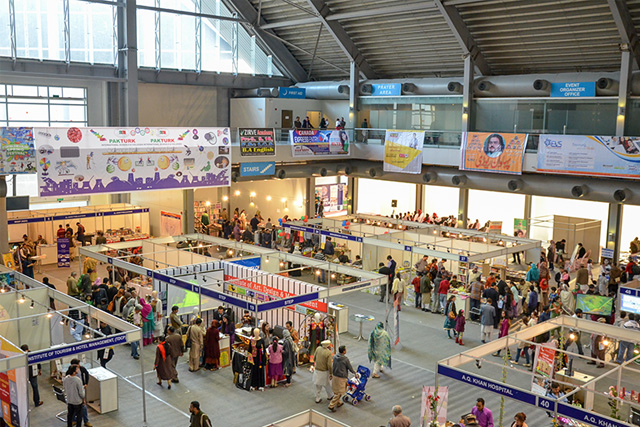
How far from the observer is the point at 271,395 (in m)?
12.0

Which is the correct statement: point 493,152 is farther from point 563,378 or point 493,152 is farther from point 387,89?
point 563,378

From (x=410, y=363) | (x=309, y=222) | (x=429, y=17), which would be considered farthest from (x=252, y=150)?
(x=410, y=363)

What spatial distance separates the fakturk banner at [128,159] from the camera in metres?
16.7

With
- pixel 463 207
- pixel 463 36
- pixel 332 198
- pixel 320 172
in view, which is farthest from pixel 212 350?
pixel 332 198

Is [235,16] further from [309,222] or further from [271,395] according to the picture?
[271,395]

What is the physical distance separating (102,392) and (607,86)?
673 inches

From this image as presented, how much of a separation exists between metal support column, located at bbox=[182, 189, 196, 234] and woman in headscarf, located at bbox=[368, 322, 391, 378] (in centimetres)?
1360

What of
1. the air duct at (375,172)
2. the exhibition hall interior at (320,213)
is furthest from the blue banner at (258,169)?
the air duct at (375,172)

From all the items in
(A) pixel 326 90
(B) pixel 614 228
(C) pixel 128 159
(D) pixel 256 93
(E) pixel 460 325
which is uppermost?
(A) pixel 326 90

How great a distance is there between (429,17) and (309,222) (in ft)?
27.1

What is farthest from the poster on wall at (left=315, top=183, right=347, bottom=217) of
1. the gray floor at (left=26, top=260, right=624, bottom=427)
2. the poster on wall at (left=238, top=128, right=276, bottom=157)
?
the gray floor at (left=26, top=260, right=624, bottom=427)

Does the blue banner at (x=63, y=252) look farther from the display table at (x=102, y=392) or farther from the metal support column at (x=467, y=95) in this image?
the metal support column at (x=467, y=95)

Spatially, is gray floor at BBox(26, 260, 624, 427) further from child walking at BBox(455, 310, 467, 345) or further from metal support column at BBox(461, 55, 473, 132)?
metal support column at BBox(461, 55, 473, 132)

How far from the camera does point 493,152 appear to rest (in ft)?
72.1
